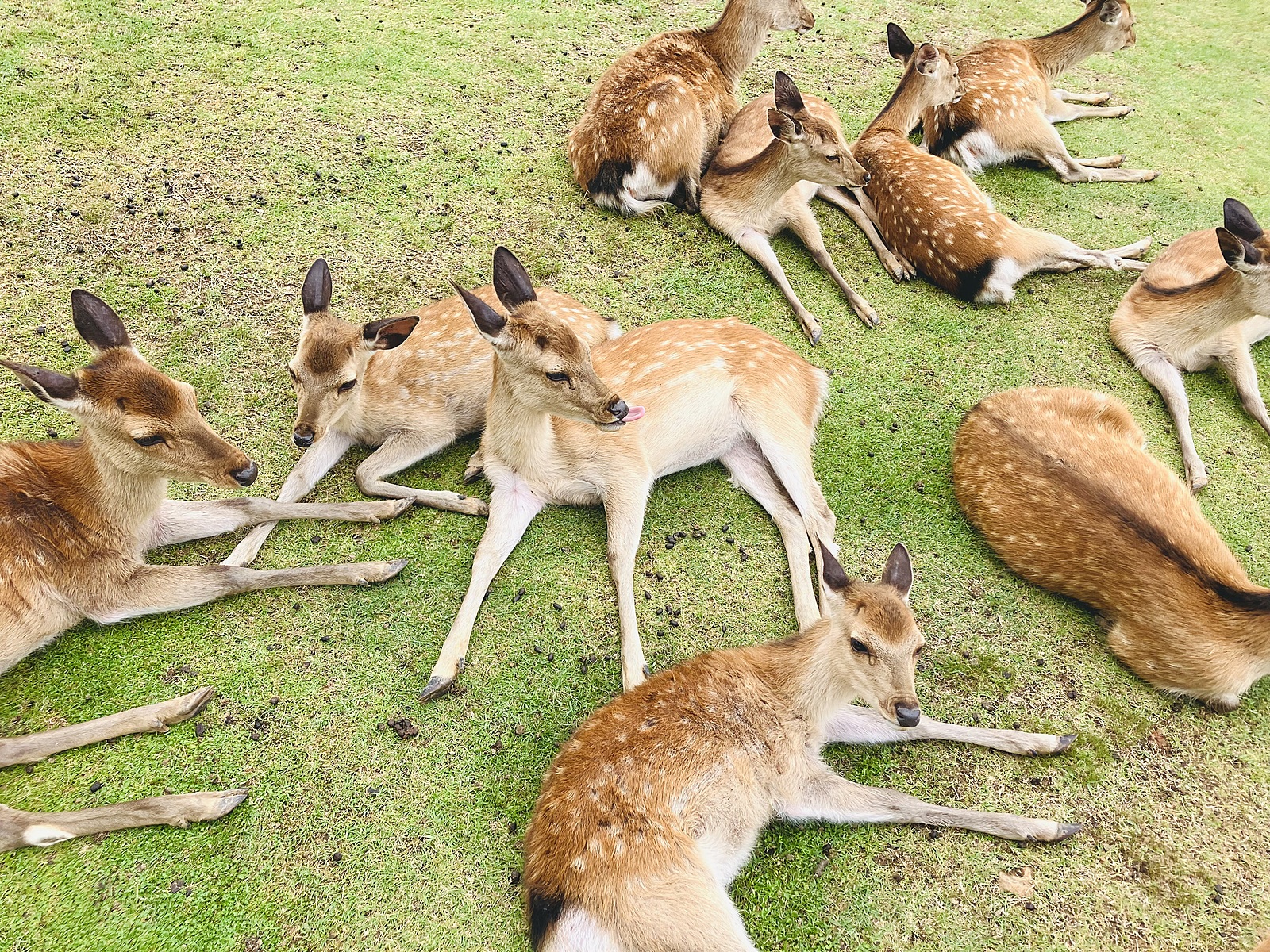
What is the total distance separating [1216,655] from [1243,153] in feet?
14.9

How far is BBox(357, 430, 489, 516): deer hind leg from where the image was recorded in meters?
3.33

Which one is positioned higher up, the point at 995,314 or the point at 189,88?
the point at 189,88

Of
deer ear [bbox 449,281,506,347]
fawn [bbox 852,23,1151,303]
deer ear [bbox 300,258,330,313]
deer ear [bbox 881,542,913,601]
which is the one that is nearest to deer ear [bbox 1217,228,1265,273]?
fawn [bbox 852,23,1151,303]

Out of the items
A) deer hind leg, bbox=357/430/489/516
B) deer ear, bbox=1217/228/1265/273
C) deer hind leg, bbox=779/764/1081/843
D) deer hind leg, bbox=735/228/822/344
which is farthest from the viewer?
deer hind leg, bbox=735/228/822/344

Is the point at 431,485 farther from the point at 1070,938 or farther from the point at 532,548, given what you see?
the point at 1070,938

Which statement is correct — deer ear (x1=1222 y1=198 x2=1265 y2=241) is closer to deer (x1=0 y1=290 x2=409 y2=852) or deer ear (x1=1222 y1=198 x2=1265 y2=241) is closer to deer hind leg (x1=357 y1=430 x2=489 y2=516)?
deer hind leg (x1=357 y1=430 x2=489 y2=516)

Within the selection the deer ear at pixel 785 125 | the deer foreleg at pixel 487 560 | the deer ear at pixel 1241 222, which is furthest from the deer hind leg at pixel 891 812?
the deer ear at pixel 785 125

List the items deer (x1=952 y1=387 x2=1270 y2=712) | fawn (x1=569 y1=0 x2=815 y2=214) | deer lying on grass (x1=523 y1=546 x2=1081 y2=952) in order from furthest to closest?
fawn (x1=569 y1=0 x2=815 y2=214)
deer (x1=952 y1=387 x2=1270 y2=712)
deer lying on grass (x1=523 y1=546 x2=1081 y2=952)

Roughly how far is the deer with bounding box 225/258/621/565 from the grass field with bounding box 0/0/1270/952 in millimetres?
121

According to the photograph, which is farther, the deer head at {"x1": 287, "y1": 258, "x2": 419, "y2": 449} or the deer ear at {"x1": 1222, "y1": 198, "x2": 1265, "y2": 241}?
the deer ear at {"x1": 1222, "y1": 198, "x2": 1265, "y2": 241}

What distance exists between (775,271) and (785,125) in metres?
0.75

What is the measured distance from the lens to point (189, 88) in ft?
16.1

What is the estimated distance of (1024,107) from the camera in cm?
526

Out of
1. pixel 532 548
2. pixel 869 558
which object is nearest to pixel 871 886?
pixel 869 558
